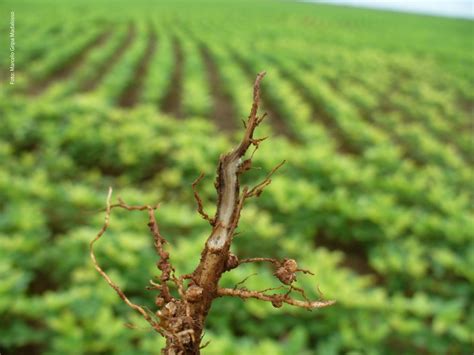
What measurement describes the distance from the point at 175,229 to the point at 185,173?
1.90 m

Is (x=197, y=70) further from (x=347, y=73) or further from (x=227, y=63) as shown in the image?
(x=347, y=73)

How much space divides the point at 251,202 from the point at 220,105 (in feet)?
17.7

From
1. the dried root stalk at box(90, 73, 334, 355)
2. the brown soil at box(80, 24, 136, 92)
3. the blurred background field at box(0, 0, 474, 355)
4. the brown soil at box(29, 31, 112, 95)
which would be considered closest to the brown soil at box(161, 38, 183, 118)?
the blurred background field at box(0, 0, 474, 355)

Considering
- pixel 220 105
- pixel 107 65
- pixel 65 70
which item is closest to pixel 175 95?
pixel 220 105

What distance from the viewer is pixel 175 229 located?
505 centimetres

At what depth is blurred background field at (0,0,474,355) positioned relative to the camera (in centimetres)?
370

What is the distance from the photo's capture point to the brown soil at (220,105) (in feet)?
32.8

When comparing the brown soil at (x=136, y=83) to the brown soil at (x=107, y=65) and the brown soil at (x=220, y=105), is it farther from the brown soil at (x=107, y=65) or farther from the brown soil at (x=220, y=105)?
the brown soil at (x=220, y=105)

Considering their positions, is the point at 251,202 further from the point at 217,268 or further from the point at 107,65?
the point at 107,65

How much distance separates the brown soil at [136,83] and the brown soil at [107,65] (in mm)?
837

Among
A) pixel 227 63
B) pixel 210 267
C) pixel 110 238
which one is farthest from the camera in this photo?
pixel 227 63

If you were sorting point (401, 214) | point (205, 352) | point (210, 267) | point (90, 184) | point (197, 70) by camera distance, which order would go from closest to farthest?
point (210, 267), point (205, 352), point (401, 214), point (90, 184), point (197, 70)

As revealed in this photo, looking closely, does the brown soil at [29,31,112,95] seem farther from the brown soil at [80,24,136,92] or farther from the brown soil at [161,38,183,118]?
the brown soil at [161,38,183,118]

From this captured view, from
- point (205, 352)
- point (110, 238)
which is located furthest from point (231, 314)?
point (110, 238)
